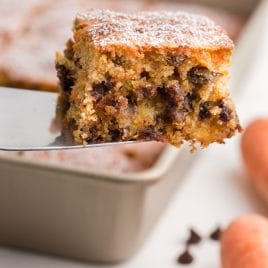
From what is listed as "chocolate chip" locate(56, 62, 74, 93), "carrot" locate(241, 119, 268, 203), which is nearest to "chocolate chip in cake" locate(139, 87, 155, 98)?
"chocolate chip" locate(56, 62, 74, 93)

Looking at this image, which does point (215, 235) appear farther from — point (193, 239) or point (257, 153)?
point (257, 153)

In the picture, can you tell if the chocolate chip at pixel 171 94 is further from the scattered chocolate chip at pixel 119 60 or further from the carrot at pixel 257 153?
the carrot at pixel 257 153

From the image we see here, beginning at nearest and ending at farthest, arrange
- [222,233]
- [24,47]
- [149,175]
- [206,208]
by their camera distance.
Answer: [149,175] < [222,233] < [206,208] < [24,47]

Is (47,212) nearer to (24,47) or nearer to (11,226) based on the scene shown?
(11,226)

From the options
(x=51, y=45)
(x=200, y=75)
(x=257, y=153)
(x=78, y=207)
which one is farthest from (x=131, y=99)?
(x=51, y=45)

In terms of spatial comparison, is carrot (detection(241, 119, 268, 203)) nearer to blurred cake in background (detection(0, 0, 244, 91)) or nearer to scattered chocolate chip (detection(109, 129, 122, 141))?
blurred cake in background (detection(0, 0, 244, 91))

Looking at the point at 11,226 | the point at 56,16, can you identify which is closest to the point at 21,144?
the point at 11,226

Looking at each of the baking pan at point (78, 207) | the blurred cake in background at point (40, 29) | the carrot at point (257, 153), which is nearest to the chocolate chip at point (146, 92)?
the baking pan at point (78, 207)
